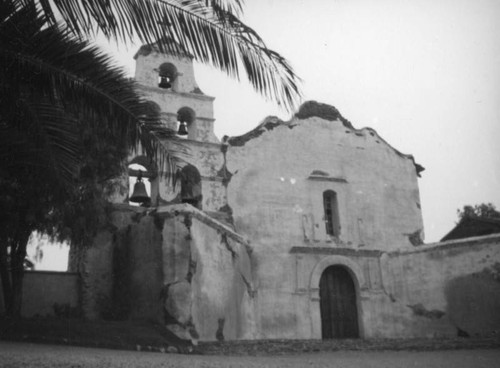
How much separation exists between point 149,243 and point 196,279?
1.42 metres

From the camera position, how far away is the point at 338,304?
54.3 ft

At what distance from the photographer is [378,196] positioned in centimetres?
1808

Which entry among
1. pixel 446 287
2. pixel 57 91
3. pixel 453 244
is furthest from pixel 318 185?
pixel 57 91

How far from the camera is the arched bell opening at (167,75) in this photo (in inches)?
617

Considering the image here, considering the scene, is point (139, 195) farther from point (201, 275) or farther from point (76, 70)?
point (76, 70)

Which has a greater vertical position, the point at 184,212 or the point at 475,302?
the point at 184,212

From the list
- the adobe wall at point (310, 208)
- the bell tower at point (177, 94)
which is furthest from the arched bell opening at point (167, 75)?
the adobe wall at point (310, 208)

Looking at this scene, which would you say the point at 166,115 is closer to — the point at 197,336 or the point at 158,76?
the point at 158,76

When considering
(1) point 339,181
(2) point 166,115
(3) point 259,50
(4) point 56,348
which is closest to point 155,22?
(3) point 259,50

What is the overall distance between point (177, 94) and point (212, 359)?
8.70 meters

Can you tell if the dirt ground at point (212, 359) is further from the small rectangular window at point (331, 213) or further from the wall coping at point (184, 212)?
the small rectangular window at point (331, 213)

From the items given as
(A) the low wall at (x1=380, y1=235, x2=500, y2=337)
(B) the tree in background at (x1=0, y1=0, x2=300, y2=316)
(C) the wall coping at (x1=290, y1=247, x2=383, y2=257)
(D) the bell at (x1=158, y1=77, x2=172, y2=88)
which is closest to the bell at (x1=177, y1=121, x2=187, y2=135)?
(D) the bell at (x1=158, y1=77, x2=172, y2=88)

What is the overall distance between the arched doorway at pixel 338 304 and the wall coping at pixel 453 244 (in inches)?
71.8

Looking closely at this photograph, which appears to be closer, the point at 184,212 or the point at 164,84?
the point at 184,212
